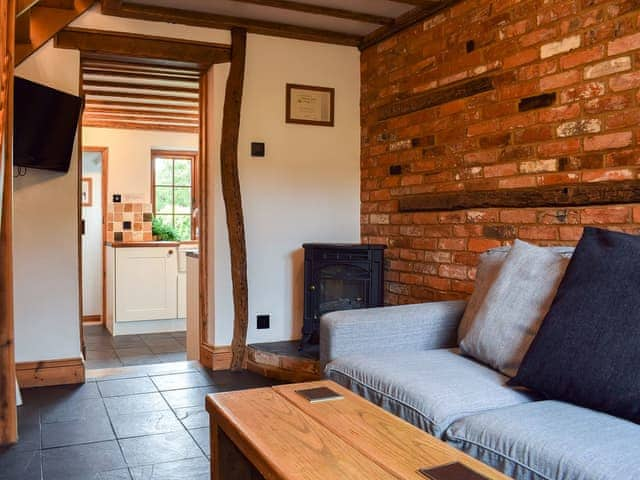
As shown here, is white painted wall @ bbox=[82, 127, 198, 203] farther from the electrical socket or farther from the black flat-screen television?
the electrical socket

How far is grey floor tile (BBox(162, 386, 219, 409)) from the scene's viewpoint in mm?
3182

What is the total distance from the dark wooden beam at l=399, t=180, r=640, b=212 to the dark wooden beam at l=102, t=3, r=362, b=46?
1.32 metres

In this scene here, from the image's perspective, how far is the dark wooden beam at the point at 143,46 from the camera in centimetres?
350

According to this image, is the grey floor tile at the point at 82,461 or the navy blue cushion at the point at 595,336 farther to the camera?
the grey floor tile at the point at 82,461

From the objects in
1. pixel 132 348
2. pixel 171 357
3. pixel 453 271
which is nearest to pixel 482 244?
pixel 453 271

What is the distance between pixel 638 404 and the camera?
4.83 ft

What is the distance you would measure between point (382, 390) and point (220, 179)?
2.33 m

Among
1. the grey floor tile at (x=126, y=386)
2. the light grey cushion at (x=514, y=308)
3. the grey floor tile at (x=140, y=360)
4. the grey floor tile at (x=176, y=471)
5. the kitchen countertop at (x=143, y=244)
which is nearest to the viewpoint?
the light grey cushion at (x=514, y=308)

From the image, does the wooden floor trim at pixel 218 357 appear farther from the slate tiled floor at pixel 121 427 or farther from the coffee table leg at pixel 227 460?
the coffee table leg at pixel 227 460

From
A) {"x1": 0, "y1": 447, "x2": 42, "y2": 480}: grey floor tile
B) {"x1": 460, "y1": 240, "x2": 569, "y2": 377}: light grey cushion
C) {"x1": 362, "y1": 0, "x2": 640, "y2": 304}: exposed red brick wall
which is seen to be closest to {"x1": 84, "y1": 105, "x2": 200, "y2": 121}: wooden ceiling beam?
{"x1": 362, "y1": 0, "x2": 640, "y2": 304}: exposed red brick wall

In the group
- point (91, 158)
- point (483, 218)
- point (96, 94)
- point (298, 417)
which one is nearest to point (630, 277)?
point (298, 417)

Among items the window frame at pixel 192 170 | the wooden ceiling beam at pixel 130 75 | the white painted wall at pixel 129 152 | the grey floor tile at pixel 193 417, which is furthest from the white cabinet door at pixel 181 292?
the grey floor tile at pixel 193 417

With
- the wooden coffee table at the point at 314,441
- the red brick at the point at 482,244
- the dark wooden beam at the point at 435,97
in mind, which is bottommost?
the wooden coffee table at the point at 314,441

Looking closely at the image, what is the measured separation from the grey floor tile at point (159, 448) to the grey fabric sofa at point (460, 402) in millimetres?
763
